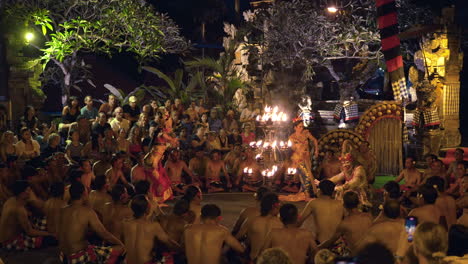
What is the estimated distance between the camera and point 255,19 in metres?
24.1

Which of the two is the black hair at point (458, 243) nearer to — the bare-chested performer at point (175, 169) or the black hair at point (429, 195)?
the black hair at point (429, 195)

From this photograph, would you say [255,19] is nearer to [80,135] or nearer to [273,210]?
[80,135]

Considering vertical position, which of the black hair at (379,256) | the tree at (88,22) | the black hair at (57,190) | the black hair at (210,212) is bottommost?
the black hair at (379,256)

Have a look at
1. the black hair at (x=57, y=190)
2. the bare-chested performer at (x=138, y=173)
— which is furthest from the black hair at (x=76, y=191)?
the bare-chested performer at (x=138, y=173)

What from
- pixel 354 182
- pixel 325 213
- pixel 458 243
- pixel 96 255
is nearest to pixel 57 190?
pixel 96 255

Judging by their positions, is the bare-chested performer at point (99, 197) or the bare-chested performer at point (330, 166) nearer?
the bare-chested performer at point (99, 197)

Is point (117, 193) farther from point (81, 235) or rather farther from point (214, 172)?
point (214, 172)

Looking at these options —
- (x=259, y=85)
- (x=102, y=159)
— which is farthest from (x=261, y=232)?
(x=259, y=85)

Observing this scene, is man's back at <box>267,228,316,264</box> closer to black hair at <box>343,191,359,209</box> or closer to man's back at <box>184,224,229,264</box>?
man's back at <box>184,224,229,264</box>

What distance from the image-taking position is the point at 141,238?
6.44 metres

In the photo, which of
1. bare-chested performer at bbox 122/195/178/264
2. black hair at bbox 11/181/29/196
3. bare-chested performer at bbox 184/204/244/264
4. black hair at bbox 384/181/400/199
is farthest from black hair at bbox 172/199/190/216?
black hair at bbox 384/181/400/199

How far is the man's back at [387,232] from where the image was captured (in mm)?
5852

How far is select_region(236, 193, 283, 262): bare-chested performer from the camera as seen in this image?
6.62 metres

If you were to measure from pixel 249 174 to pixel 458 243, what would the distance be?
959cm
